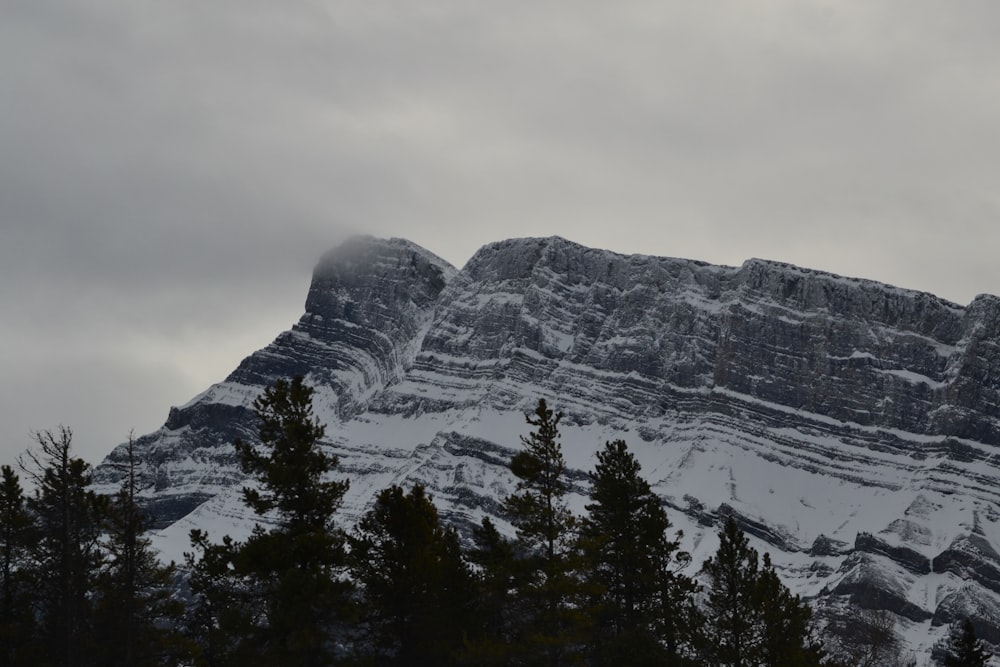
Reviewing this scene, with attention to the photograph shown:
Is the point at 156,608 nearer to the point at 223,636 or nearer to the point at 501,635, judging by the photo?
the point at 223,636

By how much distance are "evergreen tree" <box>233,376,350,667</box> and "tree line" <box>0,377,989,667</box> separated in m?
0.07

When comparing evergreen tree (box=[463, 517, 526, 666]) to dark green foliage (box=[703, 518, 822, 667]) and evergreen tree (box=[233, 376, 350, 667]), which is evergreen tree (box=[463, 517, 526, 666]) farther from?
dark green foliage (box=[703, 518, 822, 667])

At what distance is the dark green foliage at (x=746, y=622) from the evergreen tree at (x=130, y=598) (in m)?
20.5

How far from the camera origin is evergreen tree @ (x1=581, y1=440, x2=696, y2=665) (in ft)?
190

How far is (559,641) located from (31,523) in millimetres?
20538

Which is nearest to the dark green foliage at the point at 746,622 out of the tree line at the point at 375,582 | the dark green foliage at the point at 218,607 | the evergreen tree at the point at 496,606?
→ the tree line at the point at 375,582

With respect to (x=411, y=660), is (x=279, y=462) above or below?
above

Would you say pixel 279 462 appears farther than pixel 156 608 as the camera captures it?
No

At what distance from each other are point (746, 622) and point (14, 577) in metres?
27.6

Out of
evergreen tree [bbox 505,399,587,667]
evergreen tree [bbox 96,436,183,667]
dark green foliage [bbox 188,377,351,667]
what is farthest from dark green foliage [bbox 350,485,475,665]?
evergreen tree [bbox 96,436,183,667]

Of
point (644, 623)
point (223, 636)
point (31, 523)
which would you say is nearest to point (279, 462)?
point (223, 636)

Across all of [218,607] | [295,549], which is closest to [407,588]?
[295,549]

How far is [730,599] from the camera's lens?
58.6 meters

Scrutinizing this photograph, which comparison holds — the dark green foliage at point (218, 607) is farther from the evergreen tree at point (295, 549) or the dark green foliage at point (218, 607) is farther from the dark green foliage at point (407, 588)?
the dark green foliage at point (407, 588)
